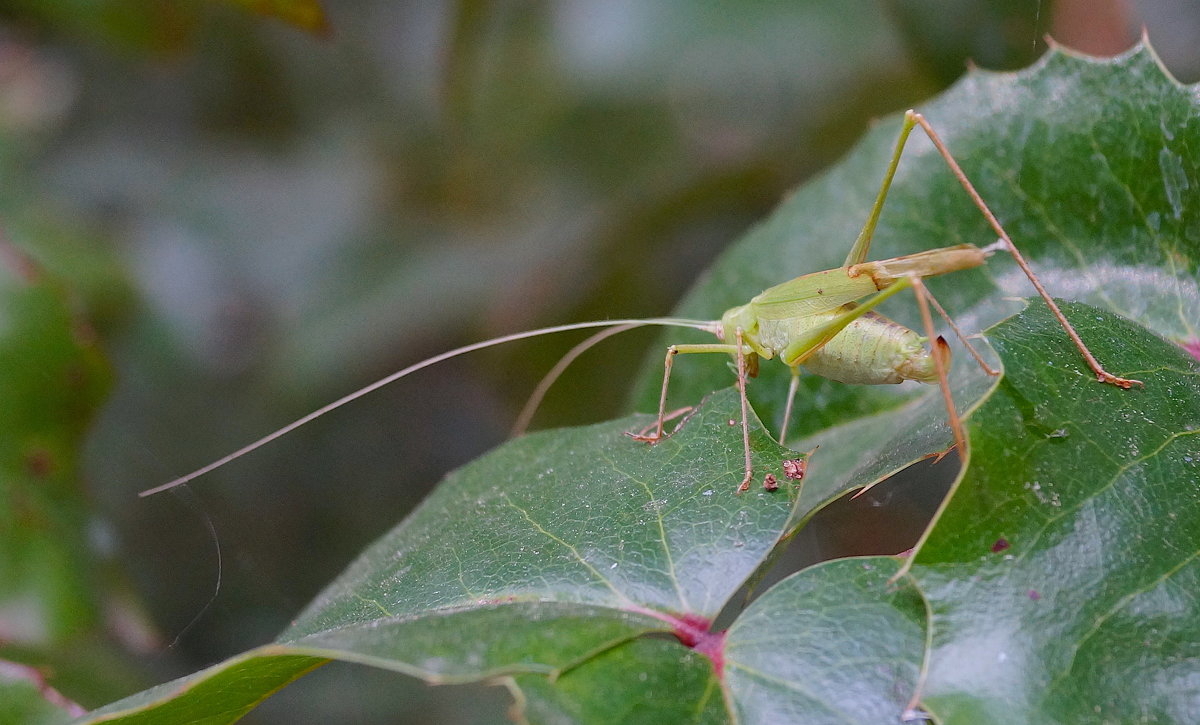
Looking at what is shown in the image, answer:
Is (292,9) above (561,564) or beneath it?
above

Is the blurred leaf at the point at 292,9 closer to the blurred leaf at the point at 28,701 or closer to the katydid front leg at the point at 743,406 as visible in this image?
the katydid front leg at the point at 743,406

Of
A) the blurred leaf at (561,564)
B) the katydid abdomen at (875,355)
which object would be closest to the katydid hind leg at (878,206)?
the katydid abdomen at (875,355)

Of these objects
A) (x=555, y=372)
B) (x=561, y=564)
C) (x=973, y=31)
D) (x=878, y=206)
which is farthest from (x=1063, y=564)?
(x=973, y=31)

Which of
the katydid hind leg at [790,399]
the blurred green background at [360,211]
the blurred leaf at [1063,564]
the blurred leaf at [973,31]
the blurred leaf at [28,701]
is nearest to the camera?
the blurred leaf at [1063,564]

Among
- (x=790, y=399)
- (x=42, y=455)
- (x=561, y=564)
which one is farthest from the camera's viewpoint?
(x=42, y=455)

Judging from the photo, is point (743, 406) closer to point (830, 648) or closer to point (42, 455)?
point (830, 648)

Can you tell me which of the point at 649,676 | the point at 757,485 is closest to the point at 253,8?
the point at 757,485

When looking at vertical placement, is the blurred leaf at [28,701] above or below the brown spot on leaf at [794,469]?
below

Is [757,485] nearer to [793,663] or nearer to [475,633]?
[793,663]

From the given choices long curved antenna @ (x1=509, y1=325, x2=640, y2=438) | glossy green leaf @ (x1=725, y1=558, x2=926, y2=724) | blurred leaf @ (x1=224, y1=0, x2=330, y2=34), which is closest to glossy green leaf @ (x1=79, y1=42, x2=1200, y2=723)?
glossy green leaf @ (x1=725, y1=558, x2=926, y2=724)
